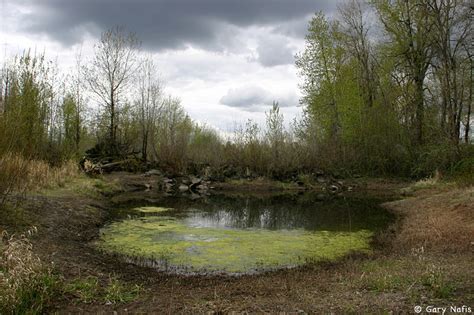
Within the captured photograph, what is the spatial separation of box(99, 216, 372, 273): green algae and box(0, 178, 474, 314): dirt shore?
2.22 ft

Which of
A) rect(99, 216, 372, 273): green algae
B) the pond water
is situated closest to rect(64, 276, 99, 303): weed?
the pond water

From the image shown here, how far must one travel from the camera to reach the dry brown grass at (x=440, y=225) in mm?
9539

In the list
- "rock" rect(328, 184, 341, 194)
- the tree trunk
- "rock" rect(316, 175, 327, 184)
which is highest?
the tree trunk

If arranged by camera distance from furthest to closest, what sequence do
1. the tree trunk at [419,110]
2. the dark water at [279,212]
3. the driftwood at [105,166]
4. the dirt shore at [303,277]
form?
the tree trunk at [419,110] → the driftwood at [105,166] → the dark water at [279,212] → the dirt shore at [303,277]

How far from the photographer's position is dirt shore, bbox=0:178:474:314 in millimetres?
5293

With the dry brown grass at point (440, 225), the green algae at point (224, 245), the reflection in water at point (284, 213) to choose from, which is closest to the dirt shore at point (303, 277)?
the dry brown grass at point (440, 225)

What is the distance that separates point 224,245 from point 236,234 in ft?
5.38

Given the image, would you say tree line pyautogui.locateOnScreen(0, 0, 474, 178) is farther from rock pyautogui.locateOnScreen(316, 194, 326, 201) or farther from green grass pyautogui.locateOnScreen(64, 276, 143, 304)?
green grass pyautogui.locateOnScreen(64, 276, 143, 304)

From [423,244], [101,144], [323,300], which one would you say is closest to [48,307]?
[323,300]

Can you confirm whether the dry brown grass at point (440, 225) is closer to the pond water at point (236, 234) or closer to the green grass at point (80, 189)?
the pond water at point (236, 234)

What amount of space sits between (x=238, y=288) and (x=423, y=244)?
5633 mm

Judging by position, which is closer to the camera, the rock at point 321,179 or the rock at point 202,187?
the rock at point 202,187

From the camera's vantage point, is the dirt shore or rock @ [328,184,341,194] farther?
rock @ [328,184,341,194]

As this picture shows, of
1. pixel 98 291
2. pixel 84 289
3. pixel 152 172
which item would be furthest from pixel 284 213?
pixel 152 172
